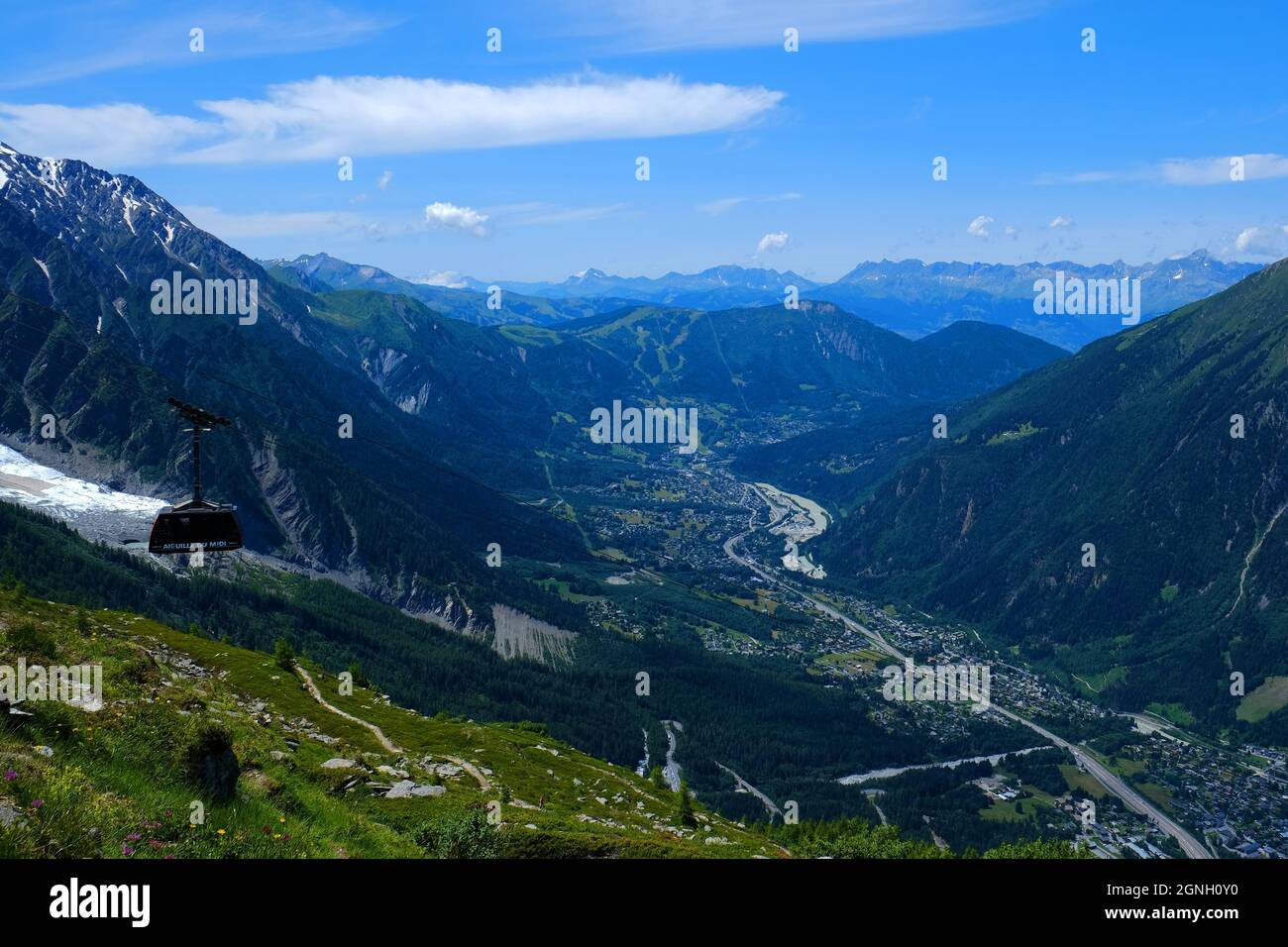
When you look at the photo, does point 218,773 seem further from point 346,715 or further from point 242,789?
point 346,715

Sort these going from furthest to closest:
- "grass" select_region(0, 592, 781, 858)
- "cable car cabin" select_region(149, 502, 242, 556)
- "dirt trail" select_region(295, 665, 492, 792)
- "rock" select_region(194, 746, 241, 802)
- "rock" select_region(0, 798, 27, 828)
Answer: "dirt trail" select_region(295, 665, 492, 792)
"cable car cabin" select_region(149, 502, 242, 556)
"rock" select_region(194, 746, 241, 802)
"grass" select_region(0, 592, 781, 858)
"rock" select_region(0, 798, 27, 828)

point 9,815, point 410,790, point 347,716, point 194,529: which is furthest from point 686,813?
point 9,815

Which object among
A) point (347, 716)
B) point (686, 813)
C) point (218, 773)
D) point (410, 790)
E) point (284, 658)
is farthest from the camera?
point (284, 658)

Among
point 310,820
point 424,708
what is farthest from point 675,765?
point 310,820

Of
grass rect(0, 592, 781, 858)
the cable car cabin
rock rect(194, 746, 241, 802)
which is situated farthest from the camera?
the cable car cabin

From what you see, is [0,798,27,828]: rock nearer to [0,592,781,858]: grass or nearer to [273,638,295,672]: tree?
[0,592,781,858]: grass

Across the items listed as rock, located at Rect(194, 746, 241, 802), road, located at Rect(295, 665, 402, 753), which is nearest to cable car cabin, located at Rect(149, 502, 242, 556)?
rock, located at Rect(194, 746, 241, 802)

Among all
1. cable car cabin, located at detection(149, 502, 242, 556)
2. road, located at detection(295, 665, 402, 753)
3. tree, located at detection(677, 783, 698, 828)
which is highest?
cable car cabin, located at detection(149, 502, 242, 556)
